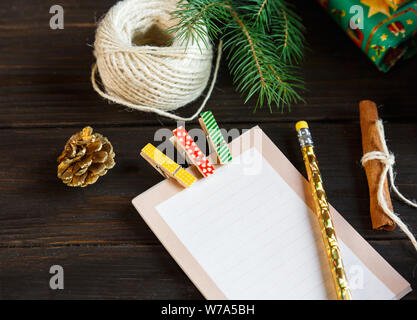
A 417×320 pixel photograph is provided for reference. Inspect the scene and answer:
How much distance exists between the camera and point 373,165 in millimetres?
634

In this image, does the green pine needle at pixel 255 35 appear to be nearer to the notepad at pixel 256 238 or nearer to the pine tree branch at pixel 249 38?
the pine tree branch at pixel 249 38

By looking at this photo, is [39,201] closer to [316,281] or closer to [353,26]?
[316,281]

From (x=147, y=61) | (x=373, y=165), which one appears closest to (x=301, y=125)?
(x=373, y=165)

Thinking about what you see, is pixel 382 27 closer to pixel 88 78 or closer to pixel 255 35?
pixel 255 35

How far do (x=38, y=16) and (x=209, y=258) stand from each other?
54cm

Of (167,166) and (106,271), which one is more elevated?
(167,166)

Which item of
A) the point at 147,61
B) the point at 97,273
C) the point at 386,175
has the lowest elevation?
the point at 97,273

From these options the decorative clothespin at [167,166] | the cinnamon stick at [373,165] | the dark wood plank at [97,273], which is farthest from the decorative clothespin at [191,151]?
the cinnamon stick at [373,165]

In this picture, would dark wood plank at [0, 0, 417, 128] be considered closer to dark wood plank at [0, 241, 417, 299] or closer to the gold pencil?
the gold pencil

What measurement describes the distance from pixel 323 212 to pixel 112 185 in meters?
0.32

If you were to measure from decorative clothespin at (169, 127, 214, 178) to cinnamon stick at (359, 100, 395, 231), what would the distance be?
0.80 ft

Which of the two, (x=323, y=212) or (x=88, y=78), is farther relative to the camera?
(x=88, y=78)
